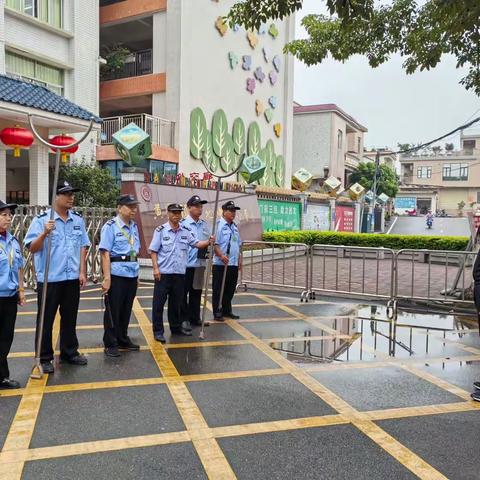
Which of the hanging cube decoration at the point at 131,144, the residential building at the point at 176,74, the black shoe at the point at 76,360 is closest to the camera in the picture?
the black shoe at the point at 76,360

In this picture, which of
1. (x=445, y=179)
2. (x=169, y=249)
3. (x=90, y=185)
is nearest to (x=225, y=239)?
(x=169, y=249)

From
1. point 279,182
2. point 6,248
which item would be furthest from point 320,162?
point 6,248

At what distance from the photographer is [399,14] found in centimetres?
803

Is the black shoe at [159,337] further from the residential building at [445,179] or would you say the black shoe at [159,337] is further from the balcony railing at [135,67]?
the residential building at [445,179]

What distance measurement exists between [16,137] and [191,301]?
6001 mm

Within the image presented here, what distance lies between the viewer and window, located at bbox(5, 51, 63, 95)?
44.2ft

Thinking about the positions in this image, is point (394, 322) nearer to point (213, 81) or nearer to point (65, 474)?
point (65, 474)

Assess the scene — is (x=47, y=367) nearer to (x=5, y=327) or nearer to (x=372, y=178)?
(x=5, y=327)

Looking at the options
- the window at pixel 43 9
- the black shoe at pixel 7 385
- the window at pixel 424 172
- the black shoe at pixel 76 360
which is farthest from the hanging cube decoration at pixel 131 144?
the window at pixel 424 172

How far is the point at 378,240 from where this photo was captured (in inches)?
674

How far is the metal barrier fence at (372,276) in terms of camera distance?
7859mm

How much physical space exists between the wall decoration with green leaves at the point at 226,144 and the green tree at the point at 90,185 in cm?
473

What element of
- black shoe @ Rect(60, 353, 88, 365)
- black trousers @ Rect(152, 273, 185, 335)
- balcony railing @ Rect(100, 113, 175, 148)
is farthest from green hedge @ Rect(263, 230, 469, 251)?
black shoe @ Rect(60, 353, 88, 365)

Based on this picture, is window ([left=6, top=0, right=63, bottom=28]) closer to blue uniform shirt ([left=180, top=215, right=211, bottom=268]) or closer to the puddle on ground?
blue uniform shirt ([left=180, top=215, right=211, bottom=268])
